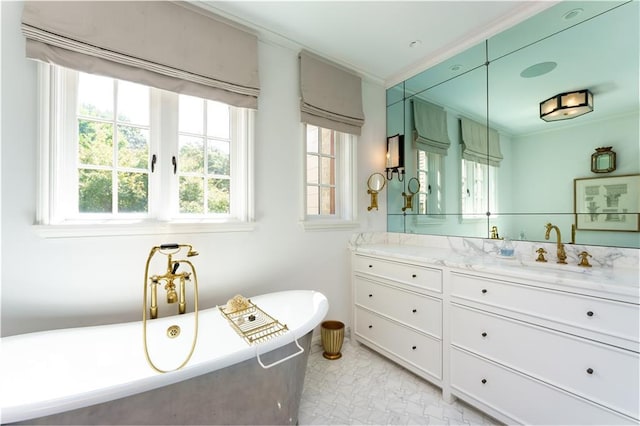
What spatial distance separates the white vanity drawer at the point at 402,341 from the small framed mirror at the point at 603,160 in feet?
4.57

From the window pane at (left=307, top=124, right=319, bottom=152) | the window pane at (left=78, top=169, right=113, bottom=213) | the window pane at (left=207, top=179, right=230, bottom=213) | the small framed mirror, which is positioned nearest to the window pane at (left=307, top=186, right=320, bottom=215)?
the window pane at (left=307, top=124, right=319, bottom=152)

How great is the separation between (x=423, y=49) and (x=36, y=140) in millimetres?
2698

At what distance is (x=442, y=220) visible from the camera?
227 centimetres

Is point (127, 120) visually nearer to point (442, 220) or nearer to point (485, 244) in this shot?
point (442, 220)

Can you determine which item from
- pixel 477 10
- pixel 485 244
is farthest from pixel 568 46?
pixel 485 244

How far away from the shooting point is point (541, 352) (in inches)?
50.2

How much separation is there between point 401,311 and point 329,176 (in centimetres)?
134

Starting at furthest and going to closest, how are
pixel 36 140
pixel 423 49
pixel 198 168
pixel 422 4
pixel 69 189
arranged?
pixel 423 49
pixel 198 168
pixel 422 4
pixel 69 189
pixel 36 140

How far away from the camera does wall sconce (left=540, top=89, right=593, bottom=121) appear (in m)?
1.54

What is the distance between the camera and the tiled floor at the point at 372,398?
1501mm

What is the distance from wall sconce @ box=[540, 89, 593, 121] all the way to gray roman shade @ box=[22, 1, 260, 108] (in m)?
1.97

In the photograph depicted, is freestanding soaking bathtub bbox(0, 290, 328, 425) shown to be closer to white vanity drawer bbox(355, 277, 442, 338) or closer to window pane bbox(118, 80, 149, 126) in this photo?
white vanity drawer bbox(355, 277, 442, 338)

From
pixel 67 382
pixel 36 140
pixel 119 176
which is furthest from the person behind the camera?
pixel 119 176

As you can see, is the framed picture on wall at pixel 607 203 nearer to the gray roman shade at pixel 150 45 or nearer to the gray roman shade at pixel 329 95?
the gray roman shade at pixel 329 95
